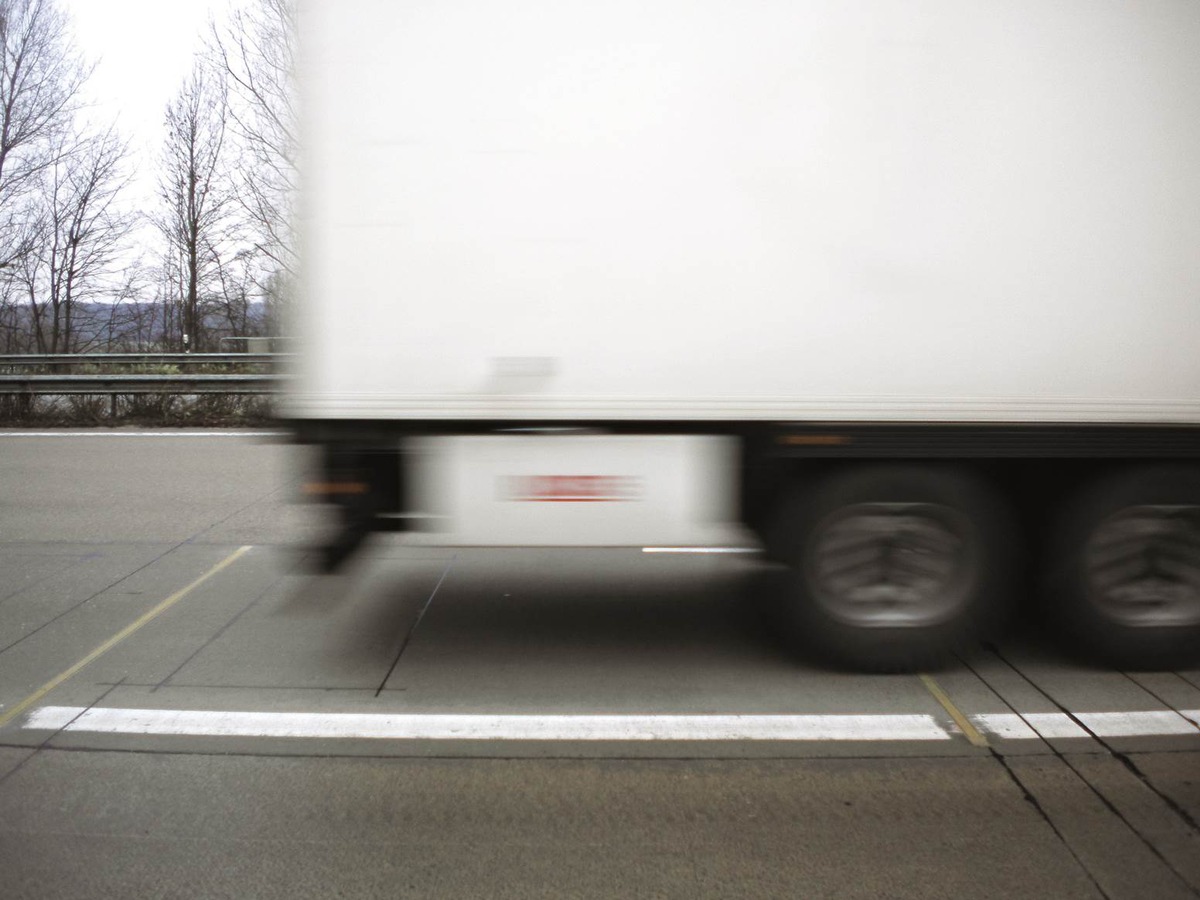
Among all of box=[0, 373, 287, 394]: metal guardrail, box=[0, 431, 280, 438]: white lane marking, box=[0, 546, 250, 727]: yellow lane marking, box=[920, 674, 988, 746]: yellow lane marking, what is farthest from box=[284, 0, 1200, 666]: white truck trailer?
box=[0, 373, 287, 394]: metal guardrail

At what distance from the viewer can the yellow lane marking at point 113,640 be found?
14.2 feet

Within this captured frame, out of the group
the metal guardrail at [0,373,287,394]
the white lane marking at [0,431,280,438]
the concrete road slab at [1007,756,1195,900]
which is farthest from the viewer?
the metal guardrail at [0,373,287,394]

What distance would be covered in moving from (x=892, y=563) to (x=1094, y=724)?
107 centimetres

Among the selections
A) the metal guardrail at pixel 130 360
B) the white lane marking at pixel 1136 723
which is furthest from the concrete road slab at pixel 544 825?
the metal guardrail at pixel 130 360

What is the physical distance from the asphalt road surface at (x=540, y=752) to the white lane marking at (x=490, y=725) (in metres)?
0.02

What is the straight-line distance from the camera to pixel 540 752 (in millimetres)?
3920

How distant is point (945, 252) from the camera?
4109 millimetres

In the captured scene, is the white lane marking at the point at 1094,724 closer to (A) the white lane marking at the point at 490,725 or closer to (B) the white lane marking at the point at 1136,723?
(B) the white lane marking at the point at 1136,723

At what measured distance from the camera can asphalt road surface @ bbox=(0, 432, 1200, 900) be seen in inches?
122

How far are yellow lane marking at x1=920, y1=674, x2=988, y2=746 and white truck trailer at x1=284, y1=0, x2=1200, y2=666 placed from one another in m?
1.13

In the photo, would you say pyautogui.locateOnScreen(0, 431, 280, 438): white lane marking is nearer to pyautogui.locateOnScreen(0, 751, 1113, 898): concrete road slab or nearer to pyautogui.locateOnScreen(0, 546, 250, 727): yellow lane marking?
pyautogui.locateOnScreen(0, 546, 250, 727): yellow lane marking

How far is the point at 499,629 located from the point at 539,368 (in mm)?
1872

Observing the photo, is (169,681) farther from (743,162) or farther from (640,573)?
(743,162)

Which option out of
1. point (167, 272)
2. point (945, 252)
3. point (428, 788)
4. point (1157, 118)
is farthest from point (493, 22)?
point (167, 272)
